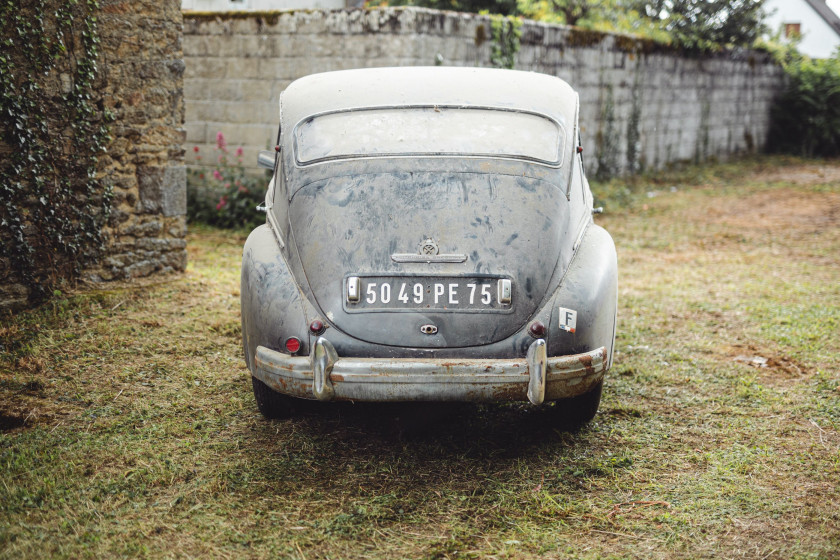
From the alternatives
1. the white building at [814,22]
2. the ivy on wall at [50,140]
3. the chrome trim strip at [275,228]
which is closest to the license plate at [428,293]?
the chrome trim strip at [275,228]

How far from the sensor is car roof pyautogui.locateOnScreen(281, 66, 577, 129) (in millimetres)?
4273

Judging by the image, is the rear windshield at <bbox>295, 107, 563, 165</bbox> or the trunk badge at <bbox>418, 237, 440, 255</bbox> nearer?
the trunk badge at <bbox>418, 237, 440, 255</bbox>

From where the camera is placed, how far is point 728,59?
16672mm

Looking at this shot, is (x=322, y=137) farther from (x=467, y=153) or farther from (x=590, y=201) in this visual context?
(x=590, y=201)

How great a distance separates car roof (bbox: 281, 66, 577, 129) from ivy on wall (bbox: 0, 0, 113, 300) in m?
2.18

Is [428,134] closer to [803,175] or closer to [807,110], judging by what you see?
[803,175]

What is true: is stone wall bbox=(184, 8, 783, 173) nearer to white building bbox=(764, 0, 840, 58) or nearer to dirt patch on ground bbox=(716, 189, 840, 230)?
dirt patch on ground bbox=(716, 189, 840, 230)

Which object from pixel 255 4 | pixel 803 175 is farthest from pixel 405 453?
pixel 803 175

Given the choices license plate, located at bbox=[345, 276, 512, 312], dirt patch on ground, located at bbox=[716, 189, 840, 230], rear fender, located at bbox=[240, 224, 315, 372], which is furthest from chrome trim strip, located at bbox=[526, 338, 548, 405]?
dirt patch on ground, located at bbox=[716, 189, 840, 230]

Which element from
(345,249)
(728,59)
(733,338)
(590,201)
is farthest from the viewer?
(728,59)

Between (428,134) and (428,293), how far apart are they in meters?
0.93

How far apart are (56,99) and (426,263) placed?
360cm

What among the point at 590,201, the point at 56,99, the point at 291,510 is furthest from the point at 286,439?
the point at 56,99

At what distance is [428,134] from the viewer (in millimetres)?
4102
